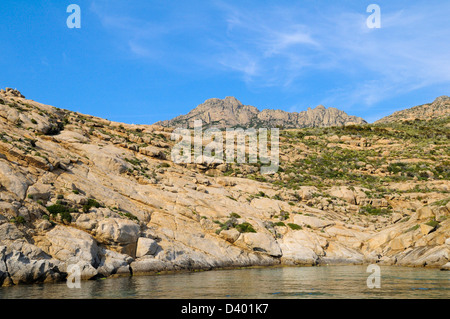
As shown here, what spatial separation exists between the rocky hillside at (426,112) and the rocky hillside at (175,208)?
3201 inches

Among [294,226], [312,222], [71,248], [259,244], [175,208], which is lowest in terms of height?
[259,244]

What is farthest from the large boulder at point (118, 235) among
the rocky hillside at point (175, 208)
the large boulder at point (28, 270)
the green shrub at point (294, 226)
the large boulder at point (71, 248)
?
the green shrub at point (294, 226)

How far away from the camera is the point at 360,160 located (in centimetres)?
8081

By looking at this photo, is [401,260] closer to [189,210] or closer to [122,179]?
[189,210]

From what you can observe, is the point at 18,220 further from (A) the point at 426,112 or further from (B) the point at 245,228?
(A) the point at 426,112

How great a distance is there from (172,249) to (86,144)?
27.2 m

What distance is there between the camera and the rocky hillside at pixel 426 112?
147000 mm

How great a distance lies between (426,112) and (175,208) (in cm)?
15820

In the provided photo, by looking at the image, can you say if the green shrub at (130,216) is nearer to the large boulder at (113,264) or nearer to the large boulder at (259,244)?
the large boulder at (113,264)

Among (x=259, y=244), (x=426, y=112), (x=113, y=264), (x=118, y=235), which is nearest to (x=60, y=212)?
(x=118, y=235)

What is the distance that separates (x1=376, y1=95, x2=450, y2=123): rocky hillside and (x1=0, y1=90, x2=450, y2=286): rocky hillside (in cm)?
8130

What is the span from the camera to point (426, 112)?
159m

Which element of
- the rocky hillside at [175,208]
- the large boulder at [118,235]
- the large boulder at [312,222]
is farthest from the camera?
the large boulder at [312,222]
